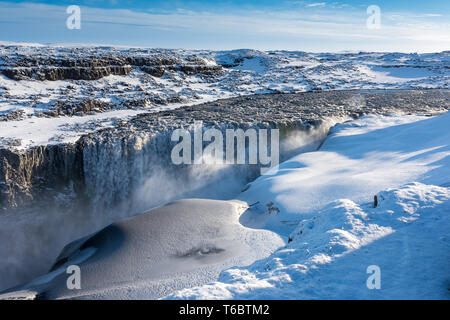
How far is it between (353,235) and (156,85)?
22881 mm

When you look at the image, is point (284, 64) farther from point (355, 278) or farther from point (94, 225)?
point (355, 278)

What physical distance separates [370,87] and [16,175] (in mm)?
32657

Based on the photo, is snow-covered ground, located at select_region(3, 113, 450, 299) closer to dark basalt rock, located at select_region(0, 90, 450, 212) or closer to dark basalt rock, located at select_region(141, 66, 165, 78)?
dark basalt rock, located at select_region(0, 90, 450, 212)

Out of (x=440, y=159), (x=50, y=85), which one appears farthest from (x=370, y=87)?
(x=50, y=85)

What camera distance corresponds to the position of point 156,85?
26.0m

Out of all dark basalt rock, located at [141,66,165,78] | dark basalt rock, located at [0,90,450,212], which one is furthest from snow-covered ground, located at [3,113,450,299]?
dark basalt rock, located at [141,66,165,78]

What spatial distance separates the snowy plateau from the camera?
551cm

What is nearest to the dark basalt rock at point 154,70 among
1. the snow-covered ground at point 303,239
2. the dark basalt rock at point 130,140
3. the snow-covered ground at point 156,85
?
the snow-covered ground at point 156,85

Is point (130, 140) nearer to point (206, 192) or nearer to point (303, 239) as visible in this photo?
point (206, 192)

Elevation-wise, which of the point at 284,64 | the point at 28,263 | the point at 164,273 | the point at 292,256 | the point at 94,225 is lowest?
the point at 28,263

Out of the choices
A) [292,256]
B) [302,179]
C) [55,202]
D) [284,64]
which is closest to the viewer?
[292,256]

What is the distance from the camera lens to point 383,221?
20.8 ft

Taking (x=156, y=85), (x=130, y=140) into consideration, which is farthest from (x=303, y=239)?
(x=156, y=85)

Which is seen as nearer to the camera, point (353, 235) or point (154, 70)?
point (353, 235)
